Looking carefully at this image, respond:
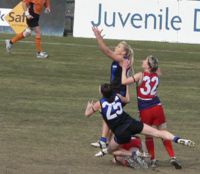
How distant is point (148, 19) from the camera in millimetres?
33688

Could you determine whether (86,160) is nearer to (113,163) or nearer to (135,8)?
(113,163)

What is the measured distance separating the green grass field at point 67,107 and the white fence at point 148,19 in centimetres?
525

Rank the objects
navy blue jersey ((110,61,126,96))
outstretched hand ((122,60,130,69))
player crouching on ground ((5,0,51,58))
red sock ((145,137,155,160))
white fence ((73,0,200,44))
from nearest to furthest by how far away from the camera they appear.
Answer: red sock ((145,137,155,160)) < outstretched hand ((122,60,130,69)) < navy blue jersey ((110,61,126,96)) < player crouching on ground ((5,0,51,58)) < white fence ((73,0,200,44))

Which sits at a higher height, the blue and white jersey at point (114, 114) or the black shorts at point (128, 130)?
the blue and white jersey at point (114, 114)

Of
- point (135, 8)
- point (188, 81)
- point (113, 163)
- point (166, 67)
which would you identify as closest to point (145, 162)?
point (113, 163)

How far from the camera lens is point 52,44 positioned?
28.6 metres

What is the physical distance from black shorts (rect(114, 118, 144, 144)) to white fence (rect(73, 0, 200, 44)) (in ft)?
75.6

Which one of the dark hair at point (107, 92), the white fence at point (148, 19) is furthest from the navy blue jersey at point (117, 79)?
the white fence at point (148, 19)

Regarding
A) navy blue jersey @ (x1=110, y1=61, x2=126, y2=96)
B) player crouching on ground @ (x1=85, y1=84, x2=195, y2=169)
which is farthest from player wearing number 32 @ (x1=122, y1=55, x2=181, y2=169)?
navy blue jersey @ (x1=110, y1=61, x2=126, y2=96)

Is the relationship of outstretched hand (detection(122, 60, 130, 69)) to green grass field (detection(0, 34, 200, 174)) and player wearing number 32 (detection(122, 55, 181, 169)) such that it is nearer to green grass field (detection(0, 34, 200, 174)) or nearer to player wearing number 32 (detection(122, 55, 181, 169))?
player wearing number 32 (detection(122, 55, 181, 169))

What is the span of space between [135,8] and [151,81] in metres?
22.9

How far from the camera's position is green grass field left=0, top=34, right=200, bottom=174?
36.8 ft

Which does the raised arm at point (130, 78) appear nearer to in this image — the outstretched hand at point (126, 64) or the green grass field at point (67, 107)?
the outstretched hand at point (126, 64)

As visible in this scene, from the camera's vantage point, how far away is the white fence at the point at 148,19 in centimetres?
3366
